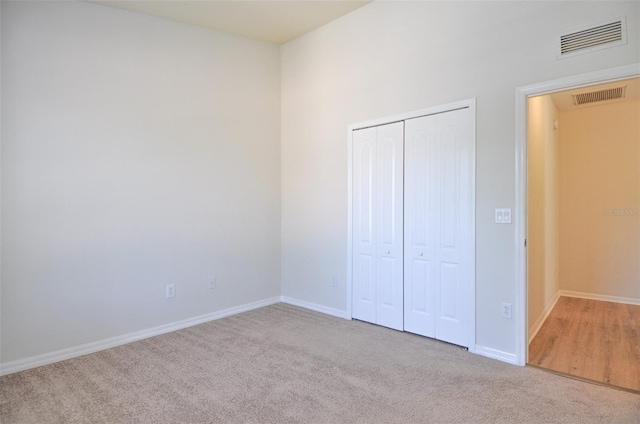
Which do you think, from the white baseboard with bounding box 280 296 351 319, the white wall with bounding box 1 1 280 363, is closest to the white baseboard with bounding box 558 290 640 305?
the white baseboard with bounding box 280 296 351 319

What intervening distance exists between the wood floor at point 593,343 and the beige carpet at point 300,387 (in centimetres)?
26

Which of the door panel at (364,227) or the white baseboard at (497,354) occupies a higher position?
the door panel at (364,227)

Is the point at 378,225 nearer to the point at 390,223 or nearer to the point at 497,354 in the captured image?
the point at 390,223

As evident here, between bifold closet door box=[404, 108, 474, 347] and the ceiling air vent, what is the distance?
2.34 m

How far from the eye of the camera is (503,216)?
9.73 feet

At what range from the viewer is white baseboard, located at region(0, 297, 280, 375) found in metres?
2.94

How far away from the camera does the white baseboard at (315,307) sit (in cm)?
420

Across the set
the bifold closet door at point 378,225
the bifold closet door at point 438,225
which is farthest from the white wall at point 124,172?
the bifold closet door at point 438,225

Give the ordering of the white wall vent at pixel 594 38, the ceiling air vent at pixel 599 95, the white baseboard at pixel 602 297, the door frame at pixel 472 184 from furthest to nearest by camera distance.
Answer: the white baseboard at pixel 602 297, the ceiling air vent at pixel 599 95, the door frame at pixel 472 184, the white wall vent at pixel 594 38

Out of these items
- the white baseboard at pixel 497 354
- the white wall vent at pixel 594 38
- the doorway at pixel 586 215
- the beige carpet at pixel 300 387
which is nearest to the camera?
the beige carpet at pixel 300 387

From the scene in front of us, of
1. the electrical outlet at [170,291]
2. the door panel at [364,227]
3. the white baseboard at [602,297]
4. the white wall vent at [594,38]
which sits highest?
the white wall vent at [594,38]

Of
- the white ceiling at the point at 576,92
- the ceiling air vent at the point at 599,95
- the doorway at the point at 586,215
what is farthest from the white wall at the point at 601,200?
the ceiling air vent at the point at 599,95

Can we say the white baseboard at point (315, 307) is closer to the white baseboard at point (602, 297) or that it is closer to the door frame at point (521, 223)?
the door frame at point (521, 223)

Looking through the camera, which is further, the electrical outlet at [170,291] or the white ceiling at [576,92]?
the white ceiling at [576,92]
